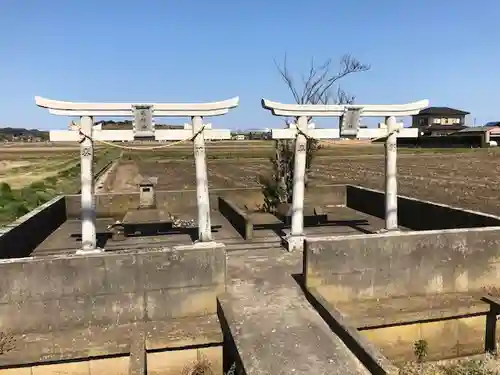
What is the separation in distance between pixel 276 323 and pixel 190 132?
146 inches

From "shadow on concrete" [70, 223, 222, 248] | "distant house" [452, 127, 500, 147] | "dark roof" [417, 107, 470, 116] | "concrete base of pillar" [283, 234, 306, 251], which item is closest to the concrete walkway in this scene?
"concrete base of pillar" [283, 234, 306, 251]

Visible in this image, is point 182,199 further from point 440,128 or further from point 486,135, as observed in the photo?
point 440,128

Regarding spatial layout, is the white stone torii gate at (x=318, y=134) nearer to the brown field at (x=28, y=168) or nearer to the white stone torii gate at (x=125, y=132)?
the white stone torii gate at (x=125, y=132)

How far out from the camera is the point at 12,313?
217 inches

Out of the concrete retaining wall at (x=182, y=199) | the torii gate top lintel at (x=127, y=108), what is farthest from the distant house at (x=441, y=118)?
the torii gate top lintel at (x=127, y=108)

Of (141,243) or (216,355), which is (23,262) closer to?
(216,355)

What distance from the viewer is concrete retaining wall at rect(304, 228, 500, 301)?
249 inches

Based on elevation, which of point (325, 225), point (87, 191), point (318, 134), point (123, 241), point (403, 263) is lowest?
point (123, 241)

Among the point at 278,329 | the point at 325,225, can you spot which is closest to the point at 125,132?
the point at 278,329

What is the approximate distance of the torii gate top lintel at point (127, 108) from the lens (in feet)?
23.5

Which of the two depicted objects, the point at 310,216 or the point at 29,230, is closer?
the point at 29,230

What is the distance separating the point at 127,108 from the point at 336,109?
151 inches

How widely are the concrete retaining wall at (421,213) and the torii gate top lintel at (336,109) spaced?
2421mm

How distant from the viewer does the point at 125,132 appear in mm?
7504
